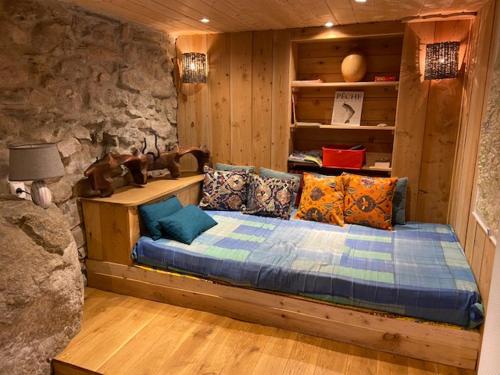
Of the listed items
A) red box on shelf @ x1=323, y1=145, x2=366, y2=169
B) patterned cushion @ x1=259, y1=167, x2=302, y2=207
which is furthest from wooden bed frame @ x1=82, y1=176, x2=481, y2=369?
red box on shelf @ x1=323, y1=145, x2=366, y2=169

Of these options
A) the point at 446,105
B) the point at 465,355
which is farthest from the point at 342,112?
the point at 465,355

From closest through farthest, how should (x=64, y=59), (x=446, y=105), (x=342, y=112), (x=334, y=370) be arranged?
(x=334, y=370), (x=64, y=59), (x=446, y=105), (x=342, y=112)

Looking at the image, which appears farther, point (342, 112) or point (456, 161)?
point (342, 112)

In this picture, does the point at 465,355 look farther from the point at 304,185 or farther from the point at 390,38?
the point at 390,38

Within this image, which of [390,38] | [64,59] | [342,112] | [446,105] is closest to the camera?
[64,59]

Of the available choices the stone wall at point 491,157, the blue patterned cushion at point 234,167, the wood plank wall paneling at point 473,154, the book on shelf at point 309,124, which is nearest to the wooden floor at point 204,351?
the wood plank wall paneling at point 473,154

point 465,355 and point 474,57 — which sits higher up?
point 474,57

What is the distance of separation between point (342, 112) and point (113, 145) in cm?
209

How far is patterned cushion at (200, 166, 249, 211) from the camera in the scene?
349 cm

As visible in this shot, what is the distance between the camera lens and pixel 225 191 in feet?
11.5

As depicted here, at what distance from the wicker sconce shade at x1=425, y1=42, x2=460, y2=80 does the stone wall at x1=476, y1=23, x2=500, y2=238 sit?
671 mm

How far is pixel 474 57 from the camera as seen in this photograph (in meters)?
2.61

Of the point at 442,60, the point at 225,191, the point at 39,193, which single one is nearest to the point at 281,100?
the point at 225,191

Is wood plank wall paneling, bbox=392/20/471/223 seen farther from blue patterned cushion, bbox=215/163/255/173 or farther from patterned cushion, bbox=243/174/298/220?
blue patterned cushion, bbox=215/163/255/173
